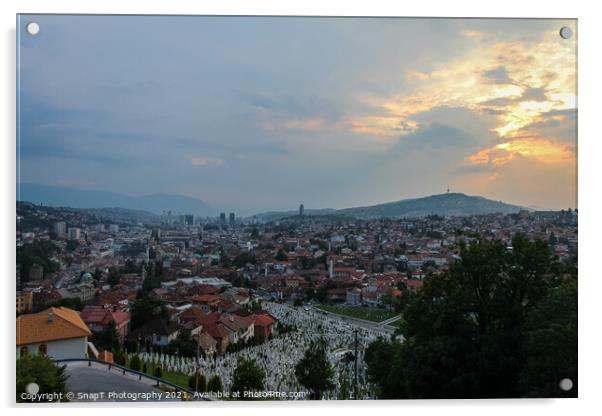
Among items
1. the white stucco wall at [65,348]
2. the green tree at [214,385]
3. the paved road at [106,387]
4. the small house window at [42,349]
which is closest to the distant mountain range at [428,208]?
the green tree at [214,385]

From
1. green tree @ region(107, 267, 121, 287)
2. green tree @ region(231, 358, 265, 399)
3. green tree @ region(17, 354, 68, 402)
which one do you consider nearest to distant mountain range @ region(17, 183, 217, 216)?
green tree @ region(107, 267, 121, 287)

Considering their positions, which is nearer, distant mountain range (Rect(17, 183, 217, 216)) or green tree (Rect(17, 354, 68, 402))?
green tree (Rect(17, 354, 68, 402))

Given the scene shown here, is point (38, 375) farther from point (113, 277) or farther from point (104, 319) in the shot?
point (113, 277)

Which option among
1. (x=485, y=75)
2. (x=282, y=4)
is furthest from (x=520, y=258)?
(x=282, y=4)

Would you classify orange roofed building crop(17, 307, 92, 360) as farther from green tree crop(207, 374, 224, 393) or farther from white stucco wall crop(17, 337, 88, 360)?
green tree crop(207, 374, 224, 393)

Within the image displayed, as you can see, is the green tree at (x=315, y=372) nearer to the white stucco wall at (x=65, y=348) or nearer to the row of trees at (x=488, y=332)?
the row of trees at (x=488, y=332)

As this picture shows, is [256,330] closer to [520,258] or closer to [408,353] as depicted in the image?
[408,353]

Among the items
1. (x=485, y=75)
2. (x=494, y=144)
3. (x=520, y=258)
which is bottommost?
(x=520, y=258)
